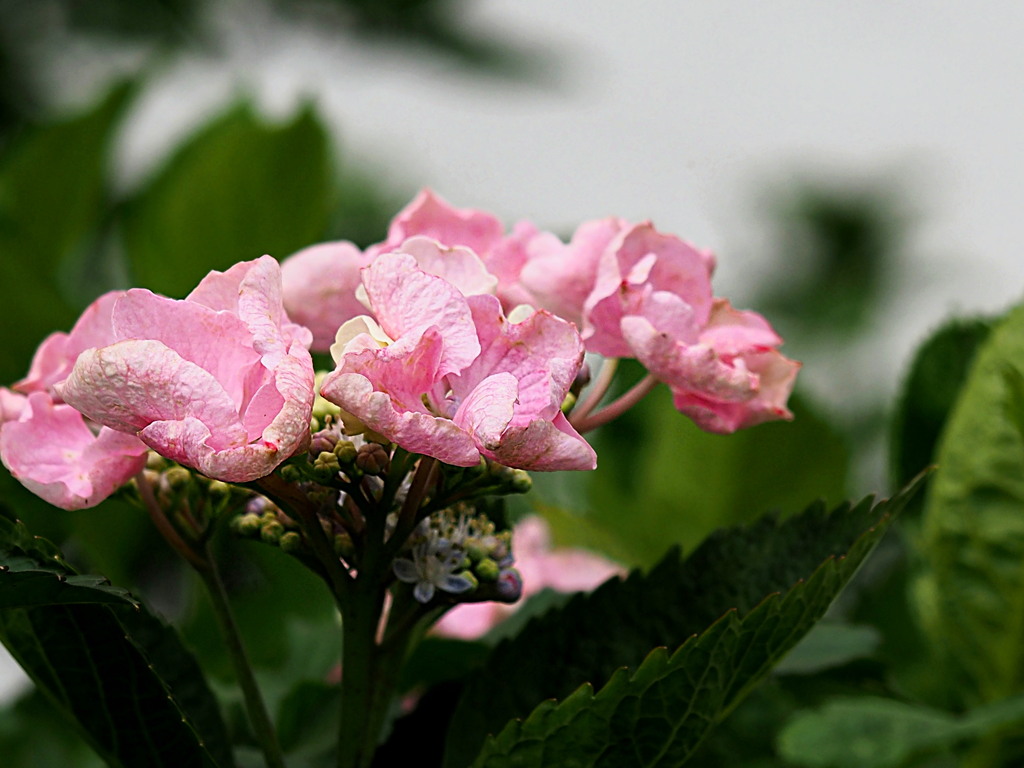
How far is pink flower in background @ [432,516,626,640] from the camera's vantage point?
1035mm

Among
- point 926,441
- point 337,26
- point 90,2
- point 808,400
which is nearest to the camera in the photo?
point 926,441

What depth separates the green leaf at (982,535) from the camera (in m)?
0.83

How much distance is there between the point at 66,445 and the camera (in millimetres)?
574

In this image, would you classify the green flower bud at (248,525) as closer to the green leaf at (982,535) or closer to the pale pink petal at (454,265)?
the pale pink petal at (454,265)

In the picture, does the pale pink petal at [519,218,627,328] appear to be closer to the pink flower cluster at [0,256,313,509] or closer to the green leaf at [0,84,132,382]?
the pink flower cluster at [0,256,313,509]

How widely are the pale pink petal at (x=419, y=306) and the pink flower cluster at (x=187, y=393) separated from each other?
42mm

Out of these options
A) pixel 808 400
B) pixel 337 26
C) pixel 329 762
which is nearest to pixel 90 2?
pixel 337 26

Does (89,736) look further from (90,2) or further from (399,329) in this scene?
(90,2)

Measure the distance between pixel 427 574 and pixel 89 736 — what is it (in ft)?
0.64

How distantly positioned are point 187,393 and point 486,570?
0.20m

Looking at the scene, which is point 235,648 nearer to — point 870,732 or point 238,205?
point 870,732

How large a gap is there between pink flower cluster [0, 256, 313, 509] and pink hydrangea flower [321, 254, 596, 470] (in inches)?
1.1

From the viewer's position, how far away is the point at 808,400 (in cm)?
113

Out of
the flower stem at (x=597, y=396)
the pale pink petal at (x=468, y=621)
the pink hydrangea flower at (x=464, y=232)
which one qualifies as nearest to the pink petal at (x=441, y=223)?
the pink hydrangea flower at (x=464, y=232)
